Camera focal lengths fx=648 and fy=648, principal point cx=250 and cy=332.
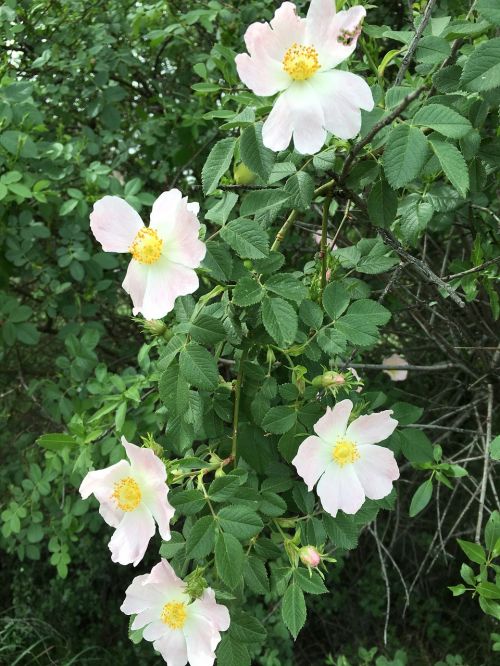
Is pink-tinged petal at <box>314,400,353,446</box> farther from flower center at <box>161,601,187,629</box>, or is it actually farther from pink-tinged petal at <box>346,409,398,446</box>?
flower center at <box>161,601,187,629</box>

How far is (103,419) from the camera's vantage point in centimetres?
166

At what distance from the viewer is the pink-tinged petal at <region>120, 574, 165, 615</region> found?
0.90 metres

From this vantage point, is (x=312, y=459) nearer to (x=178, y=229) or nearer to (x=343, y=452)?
(x=343, y=452)

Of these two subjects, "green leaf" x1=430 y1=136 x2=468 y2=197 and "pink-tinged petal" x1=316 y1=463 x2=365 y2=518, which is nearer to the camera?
"green leaf" x1=430 y1=136 x2=468 y2=197

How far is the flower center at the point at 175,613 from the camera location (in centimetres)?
90

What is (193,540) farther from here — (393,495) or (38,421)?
(38,421)

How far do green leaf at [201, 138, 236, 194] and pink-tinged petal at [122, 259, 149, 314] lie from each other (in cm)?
14

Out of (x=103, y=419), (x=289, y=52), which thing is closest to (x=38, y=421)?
(x=103, y=419)

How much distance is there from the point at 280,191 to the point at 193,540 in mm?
487

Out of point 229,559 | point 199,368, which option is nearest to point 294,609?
point 229,559

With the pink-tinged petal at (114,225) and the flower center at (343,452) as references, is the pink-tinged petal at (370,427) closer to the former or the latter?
the flower center at (343,452)

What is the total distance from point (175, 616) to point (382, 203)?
641 millimetres

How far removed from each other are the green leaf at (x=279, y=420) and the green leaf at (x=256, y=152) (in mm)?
325

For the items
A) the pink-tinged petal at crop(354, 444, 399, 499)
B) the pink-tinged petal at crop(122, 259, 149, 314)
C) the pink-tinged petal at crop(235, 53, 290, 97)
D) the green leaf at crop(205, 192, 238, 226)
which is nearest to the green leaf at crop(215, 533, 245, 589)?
the pink-tinged petal at crop(354, 444, 399, 499)
